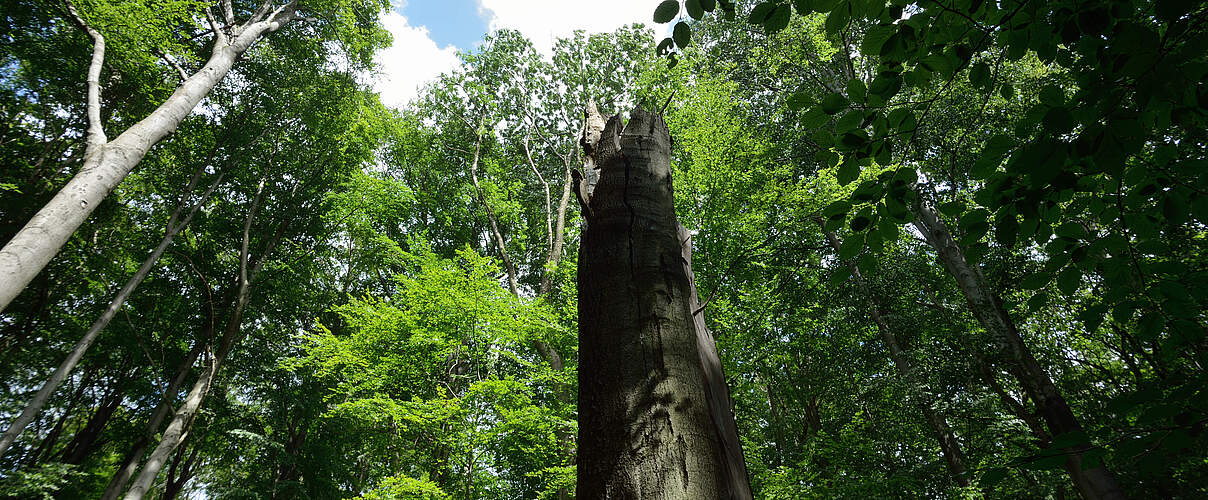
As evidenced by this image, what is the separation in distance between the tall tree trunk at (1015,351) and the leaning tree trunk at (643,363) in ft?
21.9

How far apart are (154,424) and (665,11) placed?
15.7 m

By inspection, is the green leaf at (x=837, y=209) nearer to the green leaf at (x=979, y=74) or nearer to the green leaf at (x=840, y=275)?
the green leaf at (x=840, y=275)

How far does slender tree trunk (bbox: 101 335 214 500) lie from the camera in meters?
10.4

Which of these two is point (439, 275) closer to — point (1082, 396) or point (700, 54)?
point (700, 54)

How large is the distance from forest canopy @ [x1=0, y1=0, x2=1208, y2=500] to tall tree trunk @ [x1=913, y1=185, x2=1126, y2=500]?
66mm

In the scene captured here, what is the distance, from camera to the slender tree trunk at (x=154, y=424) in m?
10.4

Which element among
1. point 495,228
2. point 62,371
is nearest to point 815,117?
point 495,228

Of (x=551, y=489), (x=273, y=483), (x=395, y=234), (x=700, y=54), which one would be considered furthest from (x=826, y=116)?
(x=273, y=483)

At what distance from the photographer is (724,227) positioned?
898cm

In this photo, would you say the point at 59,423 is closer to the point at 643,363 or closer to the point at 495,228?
the point at 495,228

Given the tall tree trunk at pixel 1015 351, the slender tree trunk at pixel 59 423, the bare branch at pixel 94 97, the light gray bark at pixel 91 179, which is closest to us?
the light gray bark at pixel 91 179

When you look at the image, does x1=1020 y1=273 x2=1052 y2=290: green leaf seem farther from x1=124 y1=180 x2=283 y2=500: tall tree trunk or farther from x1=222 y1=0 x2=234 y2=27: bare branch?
x1=124 y1=180 x2=283 y2=500: tall tree trunk

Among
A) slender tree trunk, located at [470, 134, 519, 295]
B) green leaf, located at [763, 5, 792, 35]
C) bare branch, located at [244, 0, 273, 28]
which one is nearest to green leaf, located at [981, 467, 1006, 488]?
green leaf, located at [763, 5, 792, 35]

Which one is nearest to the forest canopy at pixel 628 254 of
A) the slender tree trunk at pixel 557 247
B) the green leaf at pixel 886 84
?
the green leaf at pixel 886 84
